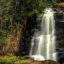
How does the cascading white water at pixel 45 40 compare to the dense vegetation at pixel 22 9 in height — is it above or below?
below

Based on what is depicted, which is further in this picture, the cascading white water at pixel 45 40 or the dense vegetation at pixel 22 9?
the cascading white water at pixel 45 40

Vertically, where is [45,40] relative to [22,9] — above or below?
below

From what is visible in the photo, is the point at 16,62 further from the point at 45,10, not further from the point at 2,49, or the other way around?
the point at 45,10

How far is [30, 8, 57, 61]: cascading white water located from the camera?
45.2 ft

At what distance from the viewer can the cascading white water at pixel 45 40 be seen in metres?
13.8

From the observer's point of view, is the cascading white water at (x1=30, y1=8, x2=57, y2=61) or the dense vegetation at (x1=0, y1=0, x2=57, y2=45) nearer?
the dense vegetation at (x1=0, y1=0, x2=57, y2=45)

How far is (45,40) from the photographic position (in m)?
14.3

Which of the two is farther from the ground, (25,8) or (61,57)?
(25,8)

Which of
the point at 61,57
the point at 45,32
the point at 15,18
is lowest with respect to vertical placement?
the point at 61,57

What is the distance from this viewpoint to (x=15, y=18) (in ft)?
43.6

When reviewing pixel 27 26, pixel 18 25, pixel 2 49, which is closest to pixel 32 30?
pixel 27 26

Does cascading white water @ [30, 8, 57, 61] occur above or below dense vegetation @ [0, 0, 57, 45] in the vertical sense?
below

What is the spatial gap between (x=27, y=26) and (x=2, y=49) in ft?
9.72

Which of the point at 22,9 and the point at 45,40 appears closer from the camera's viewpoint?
the point at 22,9
